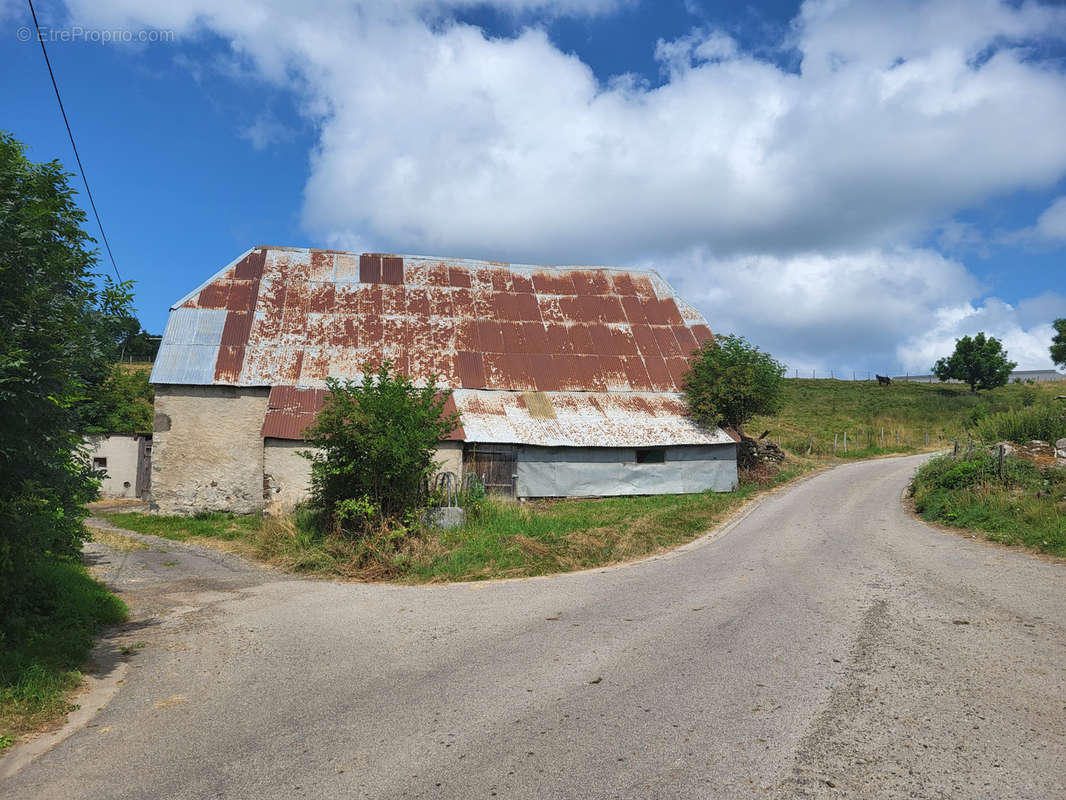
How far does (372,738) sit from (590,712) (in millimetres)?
1741

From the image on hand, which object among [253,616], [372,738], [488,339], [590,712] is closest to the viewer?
[372,738]

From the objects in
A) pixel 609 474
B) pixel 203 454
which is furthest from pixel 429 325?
pixel 203 454

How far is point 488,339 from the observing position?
25.6m

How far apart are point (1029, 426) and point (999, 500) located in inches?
231

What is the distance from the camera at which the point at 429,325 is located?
25.5m

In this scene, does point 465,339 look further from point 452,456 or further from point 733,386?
point 733,386

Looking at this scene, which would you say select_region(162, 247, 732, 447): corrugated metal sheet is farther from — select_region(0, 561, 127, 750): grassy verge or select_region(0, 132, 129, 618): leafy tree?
select_region(0, 132, 129, 618): leafy tree

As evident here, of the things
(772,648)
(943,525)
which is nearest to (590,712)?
(772,648)

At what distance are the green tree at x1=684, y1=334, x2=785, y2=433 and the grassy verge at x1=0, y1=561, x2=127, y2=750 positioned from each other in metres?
18.8

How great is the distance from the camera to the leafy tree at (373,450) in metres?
13.8

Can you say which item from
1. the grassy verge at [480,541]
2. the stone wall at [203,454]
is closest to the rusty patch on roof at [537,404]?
the grassy verge at [480,541]

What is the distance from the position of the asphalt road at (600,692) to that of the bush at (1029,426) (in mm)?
9638

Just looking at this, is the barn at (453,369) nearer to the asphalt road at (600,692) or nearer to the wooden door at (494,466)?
the wooden door at (494,466)

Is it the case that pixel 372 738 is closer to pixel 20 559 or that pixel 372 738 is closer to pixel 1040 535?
pixel 20 559
